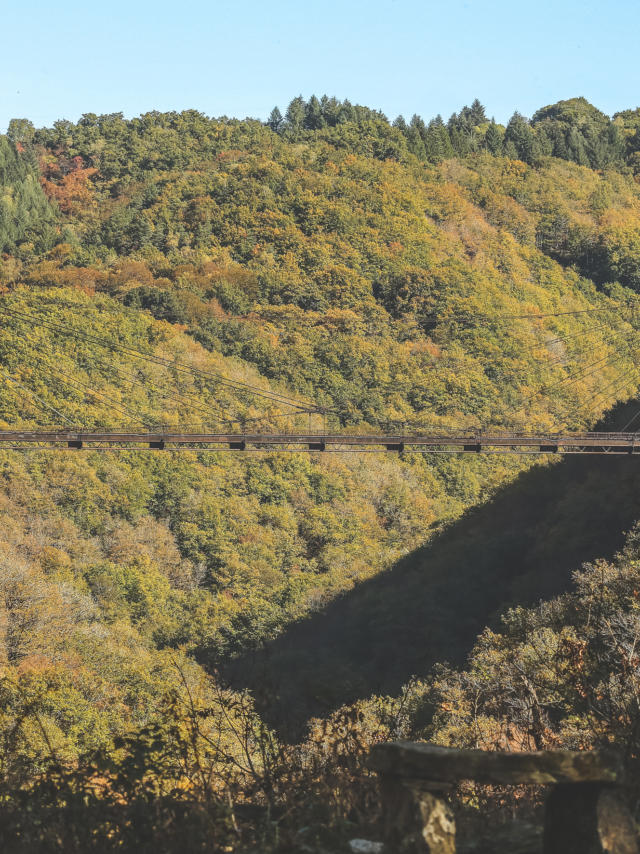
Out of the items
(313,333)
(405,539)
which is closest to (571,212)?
(313,333)

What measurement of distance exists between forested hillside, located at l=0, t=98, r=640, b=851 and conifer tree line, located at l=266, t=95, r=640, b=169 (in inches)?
17.7

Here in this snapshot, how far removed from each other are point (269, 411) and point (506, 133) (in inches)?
2422

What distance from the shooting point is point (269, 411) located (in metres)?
56.0

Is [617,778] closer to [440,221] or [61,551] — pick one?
[61,551]

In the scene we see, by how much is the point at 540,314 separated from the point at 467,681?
5556 cm

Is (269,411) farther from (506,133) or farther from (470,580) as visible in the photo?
(506,133)

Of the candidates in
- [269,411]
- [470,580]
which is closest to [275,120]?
[269,411]

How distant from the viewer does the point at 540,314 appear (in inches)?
2876

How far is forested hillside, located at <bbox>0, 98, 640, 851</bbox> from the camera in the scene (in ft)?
19.5

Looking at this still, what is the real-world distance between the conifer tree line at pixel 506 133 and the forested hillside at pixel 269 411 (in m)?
0.45

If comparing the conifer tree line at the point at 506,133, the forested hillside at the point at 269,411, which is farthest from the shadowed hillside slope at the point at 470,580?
the conifer tree line at the point at 506,133

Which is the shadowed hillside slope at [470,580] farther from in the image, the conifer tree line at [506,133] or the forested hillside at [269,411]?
the conifer tree line at [506,133]

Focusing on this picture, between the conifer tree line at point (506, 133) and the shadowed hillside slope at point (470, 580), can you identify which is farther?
the conifer tree line at point (506, 133)

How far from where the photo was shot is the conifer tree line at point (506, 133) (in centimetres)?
9675
